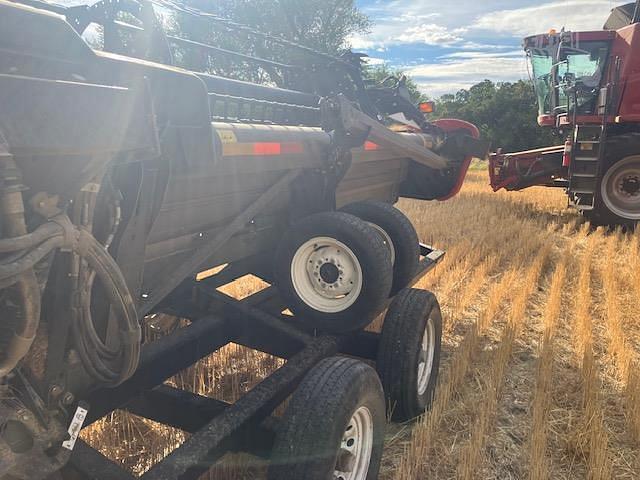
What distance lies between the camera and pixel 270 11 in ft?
61.0

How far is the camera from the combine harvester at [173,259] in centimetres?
128

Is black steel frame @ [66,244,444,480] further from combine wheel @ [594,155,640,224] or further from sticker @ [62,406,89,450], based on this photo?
combine wheel @ [594,155,640,224]

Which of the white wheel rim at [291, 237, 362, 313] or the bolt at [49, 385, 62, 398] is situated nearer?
the bolt at [49, 385, 62, 398]

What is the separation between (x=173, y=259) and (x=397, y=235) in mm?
1473

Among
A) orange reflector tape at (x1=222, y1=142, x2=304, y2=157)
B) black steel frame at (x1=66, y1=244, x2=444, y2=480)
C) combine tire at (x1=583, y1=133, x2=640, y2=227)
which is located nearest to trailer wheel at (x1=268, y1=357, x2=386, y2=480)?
black steel frame at (x1=66, y1=244, x2=444, y2=480)

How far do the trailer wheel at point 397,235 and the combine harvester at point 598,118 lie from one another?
6.51 meters

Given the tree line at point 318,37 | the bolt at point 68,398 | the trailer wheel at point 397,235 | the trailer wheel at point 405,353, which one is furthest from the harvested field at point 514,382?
the tree line at point 318,37

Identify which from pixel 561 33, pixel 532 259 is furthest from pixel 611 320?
pixel 561 33

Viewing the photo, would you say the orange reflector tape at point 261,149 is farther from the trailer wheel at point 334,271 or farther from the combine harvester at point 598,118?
the combine harvester at point 598,118

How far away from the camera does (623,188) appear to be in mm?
8953

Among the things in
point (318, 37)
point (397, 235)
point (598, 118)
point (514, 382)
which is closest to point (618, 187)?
point (598, 118)

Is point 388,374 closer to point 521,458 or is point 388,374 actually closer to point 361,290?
point 361,290

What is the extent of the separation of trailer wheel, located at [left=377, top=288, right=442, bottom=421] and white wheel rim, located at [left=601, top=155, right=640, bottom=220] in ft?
24.1

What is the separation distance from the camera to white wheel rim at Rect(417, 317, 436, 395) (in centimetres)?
302
